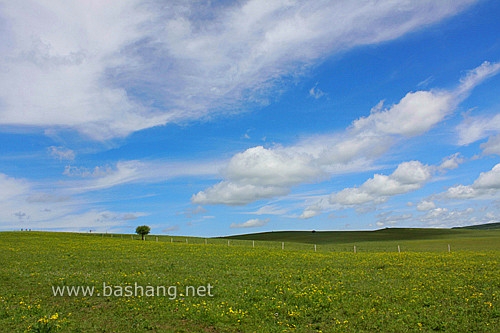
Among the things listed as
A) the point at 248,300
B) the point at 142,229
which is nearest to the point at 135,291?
the point at 248,300

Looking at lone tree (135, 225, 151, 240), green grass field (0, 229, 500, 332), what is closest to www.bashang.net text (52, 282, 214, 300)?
green grass field (0, 229, 500, 332)

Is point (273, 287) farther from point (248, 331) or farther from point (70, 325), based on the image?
point (70, 325)

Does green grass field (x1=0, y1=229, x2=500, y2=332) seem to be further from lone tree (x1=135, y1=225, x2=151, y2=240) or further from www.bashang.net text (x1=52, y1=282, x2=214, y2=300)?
lone tree (x1=135, y1=225, x2=151, y2=240)

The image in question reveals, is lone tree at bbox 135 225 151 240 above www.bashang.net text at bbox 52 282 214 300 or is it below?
above

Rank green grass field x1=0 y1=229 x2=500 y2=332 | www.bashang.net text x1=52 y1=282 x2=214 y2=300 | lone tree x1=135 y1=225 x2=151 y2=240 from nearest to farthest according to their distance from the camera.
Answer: green grass field x1=0 y1=229 x2=500 y2=332, www.bashang.net text x1=52 y1=282 x2=214 y2=300, lone tree x1=135 y1=225 x2=151 y2=240

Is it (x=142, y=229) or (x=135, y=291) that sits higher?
(x=142, y=229)

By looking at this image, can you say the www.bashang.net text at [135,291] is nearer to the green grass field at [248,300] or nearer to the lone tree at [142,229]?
the green grass field at [248,300]

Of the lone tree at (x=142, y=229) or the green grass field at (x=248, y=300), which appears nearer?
the green grass field at (x=248, y=300)

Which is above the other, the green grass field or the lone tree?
the lone tree

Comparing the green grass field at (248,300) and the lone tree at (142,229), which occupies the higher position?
the lone tree at (142,229)

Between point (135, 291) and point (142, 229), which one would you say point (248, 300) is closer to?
point (135, 291)

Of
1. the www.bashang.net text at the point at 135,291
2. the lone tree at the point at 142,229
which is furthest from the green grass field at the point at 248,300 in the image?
the lone tree at the point at 142,229

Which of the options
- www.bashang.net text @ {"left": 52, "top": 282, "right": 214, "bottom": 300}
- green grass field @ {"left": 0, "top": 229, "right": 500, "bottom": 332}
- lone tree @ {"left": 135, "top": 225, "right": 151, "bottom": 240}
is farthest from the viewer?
lone tree @ {"left": 135, "top": 225, "right": 151, "bottom": 240}

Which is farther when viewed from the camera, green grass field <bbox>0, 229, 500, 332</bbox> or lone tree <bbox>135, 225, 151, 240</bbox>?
lone tree <bbox>135, 225, 151, 240</bbox>
